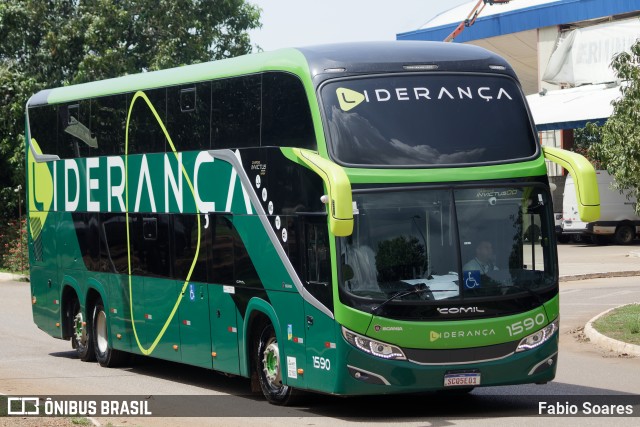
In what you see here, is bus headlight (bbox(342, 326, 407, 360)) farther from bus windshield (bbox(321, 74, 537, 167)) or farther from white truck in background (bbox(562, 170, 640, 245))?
white truck in background (bbox(562, 170, 640, 245))

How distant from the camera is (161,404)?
1452cm

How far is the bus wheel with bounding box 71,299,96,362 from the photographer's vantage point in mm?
19719

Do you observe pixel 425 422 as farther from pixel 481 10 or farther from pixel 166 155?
pixel 481 10

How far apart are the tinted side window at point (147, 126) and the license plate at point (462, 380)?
5889mm

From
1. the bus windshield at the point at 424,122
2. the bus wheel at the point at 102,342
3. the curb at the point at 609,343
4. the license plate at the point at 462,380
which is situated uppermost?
the bus windshield at the point at 424,122

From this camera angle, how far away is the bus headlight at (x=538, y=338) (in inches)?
508

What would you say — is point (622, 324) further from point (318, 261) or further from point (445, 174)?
point (318, 261)

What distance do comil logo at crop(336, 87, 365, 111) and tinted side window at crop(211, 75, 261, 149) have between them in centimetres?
158

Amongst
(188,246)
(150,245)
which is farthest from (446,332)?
(150,245)

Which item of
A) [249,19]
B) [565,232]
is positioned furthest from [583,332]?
[249,19]

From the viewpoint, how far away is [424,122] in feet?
42.7

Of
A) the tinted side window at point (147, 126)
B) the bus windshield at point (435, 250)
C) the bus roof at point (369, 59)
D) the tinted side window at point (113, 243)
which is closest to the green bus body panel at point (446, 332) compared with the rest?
the bus windshield at point (435, 250)

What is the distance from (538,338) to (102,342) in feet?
27.6

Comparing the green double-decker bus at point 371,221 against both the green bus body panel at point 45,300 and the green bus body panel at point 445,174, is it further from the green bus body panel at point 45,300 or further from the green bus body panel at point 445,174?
the green bus body panel at point 45,300
